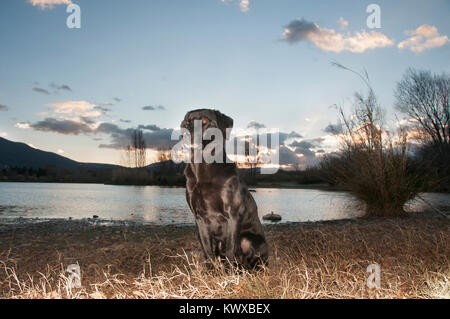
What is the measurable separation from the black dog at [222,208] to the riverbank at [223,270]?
0.70 ft

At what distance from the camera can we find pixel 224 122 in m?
3.60

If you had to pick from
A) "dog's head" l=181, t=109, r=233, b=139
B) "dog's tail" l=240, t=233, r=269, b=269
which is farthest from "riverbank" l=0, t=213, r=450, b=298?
"dog's head" l=181, t=109, r=233, b=139

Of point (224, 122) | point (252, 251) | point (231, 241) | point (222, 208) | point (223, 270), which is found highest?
point (224, 122)

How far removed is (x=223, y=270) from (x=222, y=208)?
574 millimetres

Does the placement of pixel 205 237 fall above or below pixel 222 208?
below

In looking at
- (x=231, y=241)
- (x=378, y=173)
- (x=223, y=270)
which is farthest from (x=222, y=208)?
(x=378, y=173)

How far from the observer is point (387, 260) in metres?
4.53

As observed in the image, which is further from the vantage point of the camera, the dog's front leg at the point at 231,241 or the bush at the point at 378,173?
the bush at the point at 378,173

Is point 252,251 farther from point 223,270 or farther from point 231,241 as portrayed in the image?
point 223,270

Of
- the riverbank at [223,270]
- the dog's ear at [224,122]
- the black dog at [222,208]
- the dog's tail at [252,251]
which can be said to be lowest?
the riverbank at [223,270]

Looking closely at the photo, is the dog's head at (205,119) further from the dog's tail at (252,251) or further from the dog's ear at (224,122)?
the dog's tail at (252,251)

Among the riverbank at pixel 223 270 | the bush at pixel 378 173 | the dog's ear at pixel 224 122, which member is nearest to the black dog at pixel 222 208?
the dog's ear at pixel 224 122

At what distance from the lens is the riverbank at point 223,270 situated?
Result: 119 inches
